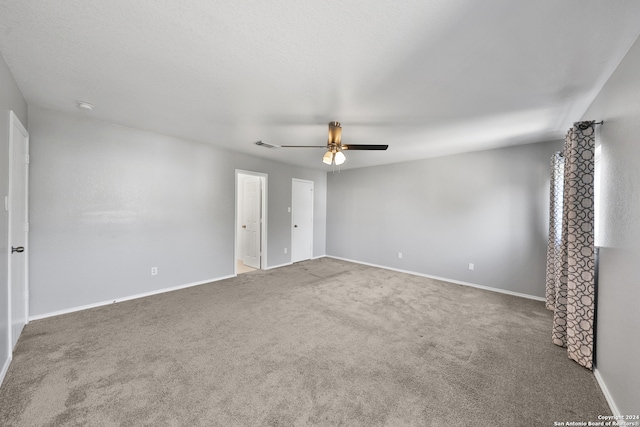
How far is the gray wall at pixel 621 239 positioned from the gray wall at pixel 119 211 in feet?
15.9

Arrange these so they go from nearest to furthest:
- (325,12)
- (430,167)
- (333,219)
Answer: (325,12) → (430,167) → (333,219)

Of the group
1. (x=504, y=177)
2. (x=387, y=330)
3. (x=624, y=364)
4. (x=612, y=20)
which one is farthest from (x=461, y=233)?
(x=612, y=20)

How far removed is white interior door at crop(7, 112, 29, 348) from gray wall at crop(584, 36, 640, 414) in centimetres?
467

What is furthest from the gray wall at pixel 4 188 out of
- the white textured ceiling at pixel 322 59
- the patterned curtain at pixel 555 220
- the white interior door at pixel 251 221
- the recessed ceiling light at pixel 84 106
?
the patterned curtain at pixel 555 220

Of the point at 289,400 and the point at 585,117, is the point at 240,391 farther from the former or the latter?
the point at 585,117

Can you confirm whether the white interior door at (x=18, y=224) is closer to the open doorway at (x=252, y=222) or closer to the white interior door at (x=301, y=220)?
the open doorway at (x=252, y=222)

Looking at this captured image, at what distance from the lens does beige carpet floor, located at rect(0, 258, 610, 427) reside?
1.64 metres

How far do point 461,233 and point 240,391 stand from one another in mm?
Result: 4355

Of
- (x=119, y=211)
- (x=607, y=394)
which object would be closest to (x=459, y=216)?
(x=607, y=394)

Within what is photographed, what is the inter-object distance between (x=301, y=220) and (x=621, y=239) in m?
5.23

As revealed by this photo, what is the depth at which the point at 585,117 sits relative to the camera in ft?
8.83

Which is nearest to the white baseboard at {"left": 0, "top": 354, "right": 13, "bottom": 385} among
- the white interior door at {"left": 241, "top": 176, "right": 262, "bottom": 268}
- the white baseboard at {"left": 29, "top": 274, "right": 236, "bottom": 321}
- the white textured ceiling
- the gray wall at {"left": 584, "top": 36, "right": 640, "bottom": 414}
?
the white baseboard at {"left": 29, "top": 274, "right": 236, "bottom": 321}

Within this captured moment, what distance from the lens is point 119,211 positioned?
3.45m

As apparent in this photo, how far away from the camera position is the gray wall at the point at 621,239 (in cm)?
154
